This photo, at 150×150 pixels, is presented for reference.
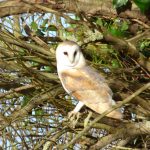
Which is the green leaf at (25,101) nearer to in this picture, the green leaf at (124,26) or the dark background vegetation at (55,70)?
the dark background vegetation at (55,70)

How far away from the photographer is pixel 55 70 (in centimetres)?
319

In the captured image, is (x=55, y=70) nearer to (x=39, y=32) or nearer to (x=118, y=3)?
(x=39, y=32)

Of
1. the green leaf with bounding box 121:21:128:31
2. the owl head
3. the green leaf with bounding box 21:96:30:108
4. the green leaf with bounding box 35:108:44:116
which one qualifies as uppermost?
the green leaf with bounding box 121:21:128:31

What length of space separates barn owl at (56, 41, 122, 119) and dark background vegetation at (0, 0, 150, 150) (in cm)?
7

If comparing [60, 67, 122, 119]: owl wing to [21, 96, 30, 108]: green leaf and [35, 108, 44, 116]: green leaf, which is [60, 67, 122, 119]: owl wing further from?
[21, 96, 30, 108]: green leaf

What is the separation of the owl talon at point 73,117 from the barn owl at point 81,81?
0.05 ft

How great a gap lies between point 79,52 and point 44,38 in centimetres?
42

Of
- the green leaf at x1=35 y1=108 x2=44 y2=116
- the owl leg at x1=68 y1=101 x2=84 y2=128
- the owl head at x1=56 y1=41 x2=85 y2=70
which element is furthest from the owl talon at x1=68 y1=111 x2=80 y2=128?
the green leaf at x1=35 y1=108 x2=44 y2=116

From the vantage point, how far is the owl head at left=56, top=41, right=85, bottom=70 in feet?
9.35

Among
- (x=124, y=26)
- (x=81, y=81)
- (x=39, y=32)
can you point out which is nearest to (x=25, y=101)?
(x=39, y=32)

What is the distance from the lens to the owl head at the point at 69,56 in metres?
2.85

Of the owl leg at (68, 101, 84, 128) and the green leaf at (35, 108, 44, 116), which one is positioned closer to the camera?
the owl leg at (68, 101, 84, 128)

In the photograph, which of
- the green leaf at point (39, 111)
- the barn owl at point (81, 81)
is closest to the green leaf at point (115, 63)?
the barn owl at point (81, 81)

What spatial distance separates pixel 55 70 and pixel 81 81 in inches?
15.3
